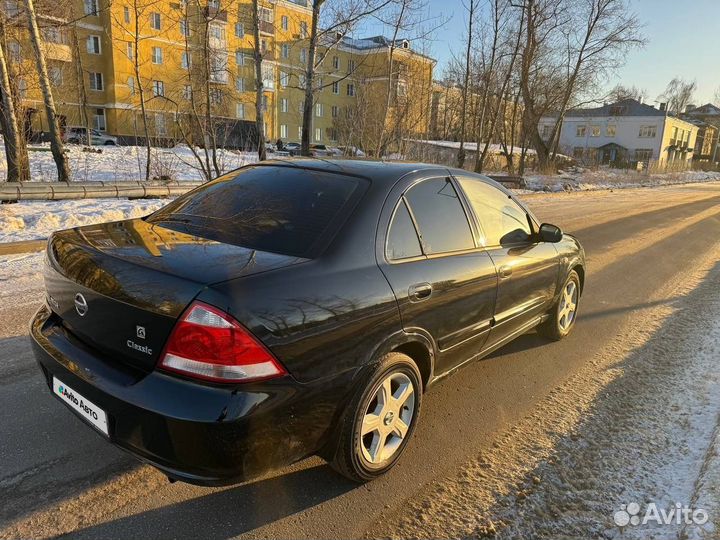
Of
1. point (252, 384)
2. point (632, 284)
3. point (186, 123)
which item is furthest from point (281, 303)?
point (186, 123)

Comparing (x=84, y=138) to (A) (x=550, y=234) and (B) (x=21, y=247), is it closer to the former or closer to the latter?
(B) (x=21, y=247)

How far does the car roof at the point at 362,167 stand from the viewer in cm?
307

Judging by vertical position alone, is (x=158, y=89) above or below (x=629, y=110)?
below

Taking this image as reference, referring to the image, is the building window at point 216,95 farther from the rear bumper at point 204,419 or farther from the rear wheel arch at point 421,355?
the rear bumper at point 204,419

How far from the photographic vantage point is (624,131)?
259ft

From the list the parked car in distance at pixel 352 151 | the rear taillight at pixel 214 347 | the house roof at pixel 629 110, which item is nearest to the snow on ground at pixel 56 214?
the rear taillight at pixel 214 347

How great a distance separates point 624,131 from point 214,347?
91023 mm

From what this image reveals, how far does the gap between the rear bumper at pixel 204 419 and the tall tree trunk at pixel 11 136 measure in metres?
12.4

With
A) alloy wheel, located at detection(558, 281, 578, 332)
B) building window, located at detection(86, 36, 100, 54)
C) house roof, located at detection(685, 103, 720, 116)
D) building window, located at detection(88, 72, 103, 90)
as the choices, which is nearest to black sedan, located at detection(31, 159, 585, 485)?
alloy wheel, located at detection(558, 281, 578, 332)

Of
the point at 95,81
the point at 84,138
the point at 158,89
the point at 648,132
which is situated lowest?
the point at 84,138

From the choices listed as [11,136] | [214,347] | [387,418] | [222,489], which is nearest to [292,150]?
[11,136]

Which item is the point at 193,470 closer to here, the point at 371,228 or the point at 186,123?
the point at 371,228

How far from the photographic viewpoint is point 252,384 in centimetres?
206

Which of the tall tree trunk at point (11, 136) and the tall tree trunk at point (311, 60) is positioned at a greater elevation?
the tall tree trunk at point (311, 60)
